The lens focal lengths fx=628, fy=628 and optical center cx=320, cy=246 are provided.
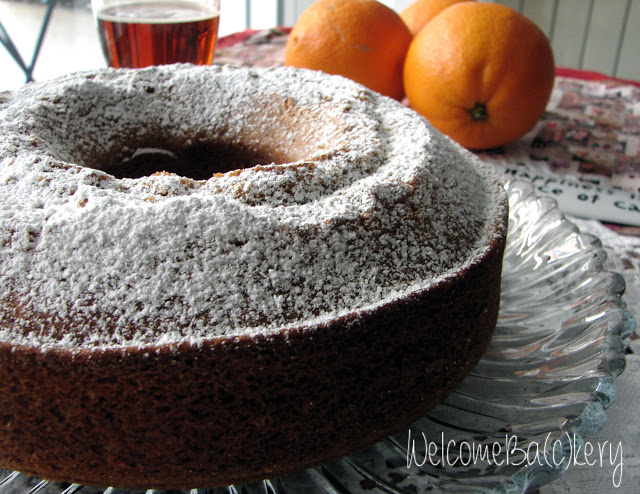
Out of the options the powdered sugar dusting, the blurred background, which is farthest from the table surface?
the blurred background

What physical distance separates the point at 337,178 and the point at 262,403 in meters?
0.30

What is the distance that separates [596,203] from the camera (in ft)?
4.78

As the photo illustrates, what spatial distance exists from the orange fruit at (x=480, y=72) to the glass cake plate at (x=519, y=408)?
0.51m

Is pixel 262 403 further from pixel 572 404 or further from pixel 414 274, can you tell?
pixel 572 404

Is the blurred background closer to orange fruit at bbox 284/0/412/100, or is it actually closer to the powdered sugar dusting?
orange fruit at bbox 284/0/412/100

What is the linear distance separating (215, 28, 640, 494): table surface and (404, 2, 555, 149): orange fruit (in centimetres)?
14

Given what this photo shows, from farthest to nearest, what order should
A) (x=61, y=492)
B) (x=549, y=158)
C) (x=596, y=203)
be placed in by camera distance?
(x=549, y=158) → (x=596, y=203) → (x=61, y=492)

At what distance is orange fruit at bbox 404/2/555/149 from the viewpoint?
1468 millimetres

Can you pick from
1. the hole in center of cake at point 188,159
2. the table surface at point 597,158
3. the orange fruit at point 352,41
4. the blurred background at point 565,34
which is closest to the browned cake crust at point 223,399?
the table surface at point 597,158

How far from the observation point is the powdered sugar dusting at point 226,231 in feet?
2.18

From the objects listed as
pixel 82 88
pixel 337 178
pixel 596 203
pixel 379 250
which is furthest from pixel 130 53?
pixel 596 203

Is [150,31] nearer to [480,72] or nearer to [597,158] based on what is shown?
[480,72]

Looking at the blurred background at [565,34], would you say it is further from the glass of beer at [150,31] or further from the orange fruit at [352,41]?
the glass of beer at [150,31]

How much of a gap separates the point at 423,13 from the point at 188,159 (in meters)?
1.06
